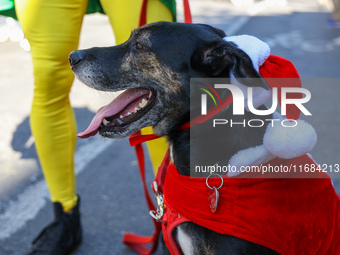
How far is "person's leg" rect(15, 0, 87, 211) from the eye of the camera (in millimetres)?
2561

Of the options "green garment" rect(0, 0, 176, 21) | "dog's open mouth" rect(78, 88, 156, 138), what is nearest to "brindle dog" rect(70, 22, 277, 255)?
"dog's open mouth" rect(78, 88, 156, 138)

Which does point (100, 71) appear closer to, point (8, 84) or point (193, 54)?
point (193, 54)

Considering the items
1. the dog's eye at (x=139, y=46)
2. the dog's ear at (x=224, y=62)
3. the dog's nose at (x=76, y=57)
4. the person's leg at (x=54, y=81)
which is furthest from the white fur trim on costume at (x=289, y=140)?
the person's leg at (x=54, y=81)

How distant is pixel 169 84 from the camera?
2236 millimetres

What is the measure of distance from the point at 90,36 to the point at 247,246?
7587 millimetres

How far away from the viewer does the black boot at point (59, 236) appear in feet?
9.45

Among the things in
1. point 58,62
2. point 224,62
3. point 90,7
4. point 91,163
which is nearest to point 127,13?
point 90,7

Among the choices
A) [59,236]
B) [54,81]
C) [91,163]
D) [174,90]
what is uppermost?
[174,90]

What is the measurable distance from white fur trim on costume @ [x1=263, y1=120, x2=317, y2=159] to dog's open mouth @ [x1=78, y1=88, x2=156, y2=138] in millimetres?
587

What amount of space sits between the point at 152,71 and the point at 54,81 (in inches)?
26.9

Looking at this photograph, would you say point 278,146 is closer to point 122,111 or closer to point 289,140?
point 289,140

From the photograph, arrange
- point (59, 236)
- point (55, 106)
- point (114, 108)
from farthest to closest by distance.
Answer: point (59, 236) < point (55, 106) < point (114, 108)

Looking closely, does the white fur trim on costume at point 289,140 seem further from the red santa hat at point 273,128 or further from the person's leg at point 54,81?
the person's leg at point 54,81

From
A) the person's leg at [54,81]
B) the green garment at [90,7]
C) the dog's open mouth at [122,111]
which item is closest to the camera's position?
the dog's open mouth at [122,111]
